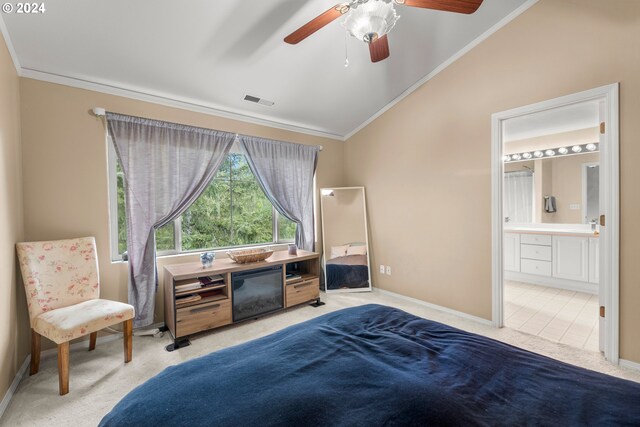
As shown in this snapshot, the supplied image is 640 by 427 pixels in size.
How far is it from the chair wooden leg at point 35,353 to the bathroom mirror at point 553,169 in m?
5.59

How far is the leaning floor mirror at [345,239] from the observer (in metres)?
4.24

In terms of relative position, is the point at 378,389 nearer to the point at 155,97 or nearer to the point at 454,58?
the point at 155,97

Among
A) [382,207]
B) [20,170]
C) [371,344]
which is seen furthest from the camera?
[382,207]

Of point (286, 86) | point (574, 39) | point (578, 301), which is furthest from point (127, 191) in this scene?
point (578, 301)

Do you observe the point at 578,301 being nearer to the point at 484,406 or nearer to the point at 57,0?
the point at 484,406

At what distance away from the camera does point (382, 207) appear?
4141 millimetres

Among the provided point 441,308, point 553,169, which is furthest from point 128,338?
point 553,169

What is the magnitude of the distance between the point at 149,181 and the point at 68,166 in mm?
640

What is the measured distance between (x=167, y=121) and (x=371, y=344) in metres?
3.01

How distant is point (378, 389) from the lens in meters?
1.04

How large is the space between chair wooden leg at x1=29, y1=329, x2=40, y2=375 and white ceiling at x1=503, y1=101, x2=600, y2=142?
5228mm

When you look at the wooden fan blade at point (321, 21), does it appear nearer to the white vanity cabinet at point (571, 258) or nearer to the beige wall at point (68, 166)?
the beige wall at point (68, 166)

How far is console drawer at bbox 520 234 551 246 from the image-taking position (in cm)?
432

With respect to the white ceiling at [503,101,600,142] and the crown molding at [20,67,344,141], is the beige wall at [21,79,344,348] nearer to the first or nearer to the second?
the crown molding at [20,67,344,141]
